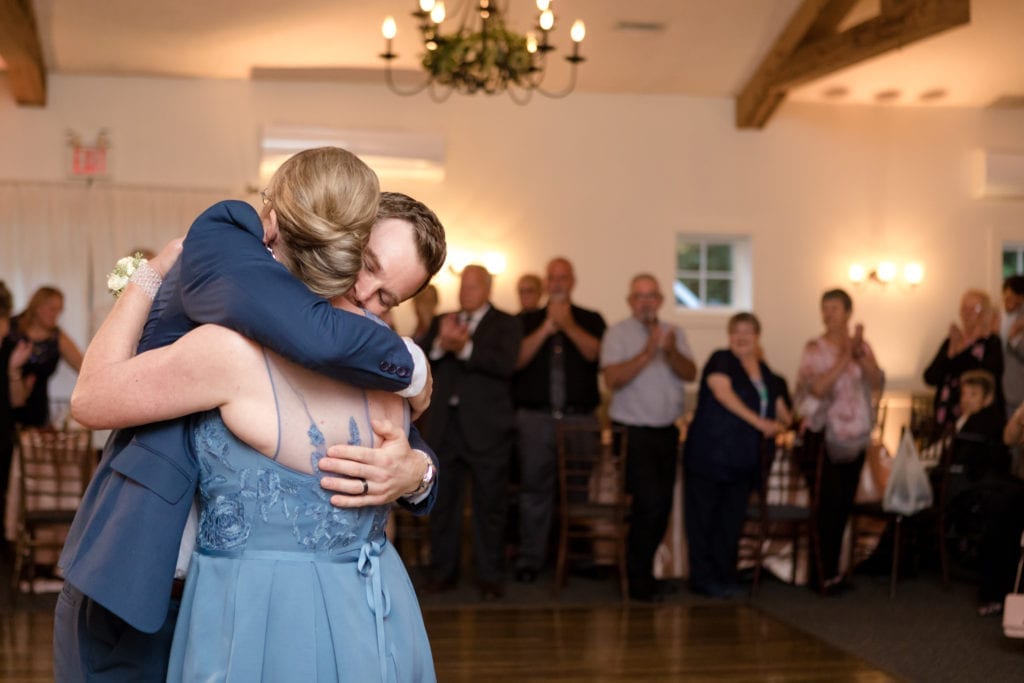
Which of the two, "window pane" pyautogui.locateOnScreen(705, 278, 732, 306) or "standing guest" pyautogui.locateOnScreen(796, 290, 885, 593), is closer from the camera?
"standing guest" pyautogui.locateOnScreen(796, 290, 885, 593)

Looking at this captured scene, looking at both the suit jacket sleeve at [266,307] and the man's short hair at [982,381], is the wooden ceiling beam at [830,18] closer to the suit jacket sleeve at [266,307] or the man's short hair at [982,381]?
the man's short hair at [982,381]

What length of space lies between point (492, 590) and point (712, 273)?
4887 mm

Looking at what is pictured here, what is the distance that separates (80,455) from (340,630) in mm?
4501

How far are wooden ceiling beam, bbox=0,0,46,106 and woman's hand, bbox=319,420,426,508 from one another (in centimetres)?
670

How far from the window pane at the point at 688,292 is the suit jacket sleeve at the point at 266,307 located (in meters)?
8.68

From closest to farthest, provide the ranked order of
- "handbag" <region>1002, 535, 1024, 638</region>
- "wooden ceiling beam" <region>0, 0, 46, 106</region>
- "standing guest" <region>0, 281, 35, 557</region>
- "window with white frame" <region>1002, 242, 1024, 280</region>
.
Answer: "handbag" <region>1002, 535, 1024, 638</region>
"standing guest" <region>0, 281, 35, 557</region>
"wooden ceiling beam" <region>0, 0, 46, 106</region>
"window with white frame" <region>1002, 242, 1024, 280</region>

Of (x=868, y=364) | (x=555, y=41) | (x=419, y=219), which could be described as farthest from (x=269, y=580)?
(x=555, y=41)

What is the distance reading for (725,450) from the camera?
20.7ft

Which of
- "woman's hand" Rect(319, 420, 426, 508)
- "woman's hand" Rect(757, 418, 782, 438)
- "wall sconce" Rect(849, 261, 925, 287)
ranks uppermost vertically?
"wall sconce" Rect(849, 261, 925, 287)

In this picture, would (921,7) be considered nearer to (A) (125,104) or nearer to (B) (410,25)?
(B) (410,25)

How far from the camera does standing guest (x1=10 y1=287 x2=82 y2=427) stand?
6988 millimetres

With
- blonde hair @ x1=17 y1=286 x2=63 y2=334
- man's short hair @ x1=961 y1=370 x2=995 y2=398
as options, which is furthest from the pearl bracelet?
man's short hair @ x1=961 y1=370 x2=995 y2=398

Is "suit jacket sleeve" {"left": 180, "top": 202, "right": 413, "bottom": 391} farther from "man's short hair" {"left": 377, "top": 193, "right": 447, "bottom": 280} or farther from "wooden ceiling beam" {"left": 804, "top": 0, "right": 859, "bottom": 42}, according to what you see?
"wooden ceiling beam" {"left": 804, "top": 0, "right": 859, "bottom": 42}

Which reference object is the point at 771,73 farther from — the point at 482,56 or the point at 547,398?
the point at 547,398
